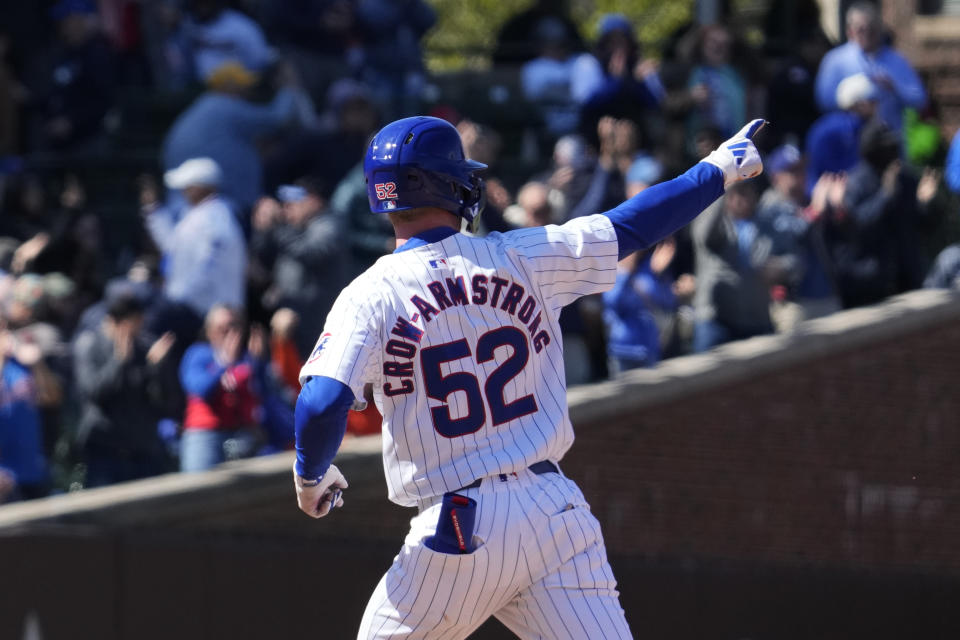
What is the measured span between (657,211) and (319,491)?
127cm

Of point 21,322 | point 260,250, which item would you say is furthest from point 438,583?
point 260,250

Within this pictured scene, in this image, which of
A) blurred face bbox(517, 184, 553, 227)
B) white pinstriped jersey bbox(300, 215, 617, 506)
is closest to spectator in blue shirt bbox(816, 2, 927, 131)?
blurred face bbox(517, 184, 553, 227)

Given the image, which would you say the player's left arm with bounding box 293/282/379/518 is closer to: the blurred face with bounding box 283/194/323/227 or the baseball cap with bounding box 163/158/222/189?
the blurred face with bounding box 283/194/323/227

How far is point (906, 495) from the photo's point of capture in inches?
399

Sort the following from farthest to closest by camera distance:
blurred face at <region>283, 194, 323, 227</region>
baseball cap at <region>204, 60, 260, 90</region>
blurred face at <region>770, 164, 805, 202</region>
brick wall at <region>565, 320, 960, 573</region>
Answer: baseball cap at <region>204, 60, 260, 90</region>
blurred face at <region>770, 164, 805, 202</region>
blurred face at <region>283, 194, 323, 227</region>
brick wall at <region>565, 320, 960, 573</region>

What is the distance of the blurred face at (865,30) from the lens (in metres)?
A: 11.7

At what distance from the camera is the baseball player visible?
4609 mm

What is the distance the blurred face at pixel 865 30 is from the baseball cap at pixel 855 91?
963 mm

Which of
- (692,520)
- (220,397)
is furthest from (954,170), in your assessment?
(220,397)

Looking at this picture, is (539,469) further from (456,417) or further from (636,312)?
(636,312)

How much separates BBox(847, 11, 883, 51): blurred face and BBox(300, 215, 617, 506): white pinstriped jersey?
25.0 feet

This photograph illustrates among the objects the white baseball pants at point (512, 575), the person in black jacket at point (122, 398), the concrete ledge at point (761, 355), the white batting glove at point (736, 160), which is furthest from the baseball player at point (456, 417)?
the concrete ledge at point (761, 355)

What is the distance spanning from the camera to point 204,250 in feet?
31.3

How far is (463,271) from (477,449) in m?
0.49
